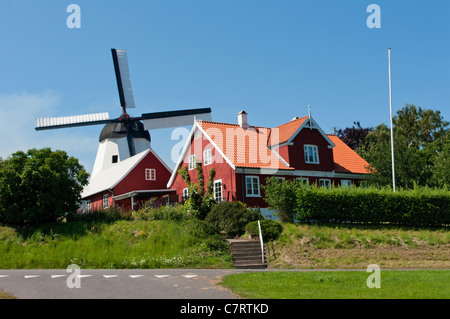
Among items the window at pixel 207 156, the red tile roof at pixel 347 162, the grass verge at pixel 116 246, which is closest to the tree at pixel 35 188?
the grass verge at pixel 116 246

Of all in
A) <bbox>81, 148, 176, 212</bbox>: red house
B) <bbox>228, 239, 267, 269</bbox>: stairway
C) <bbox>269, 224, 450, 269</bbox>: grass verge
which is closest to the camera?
<bbox>228, 239, 267, 269</bbox>: stairway

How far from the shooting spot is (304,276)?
16125mm

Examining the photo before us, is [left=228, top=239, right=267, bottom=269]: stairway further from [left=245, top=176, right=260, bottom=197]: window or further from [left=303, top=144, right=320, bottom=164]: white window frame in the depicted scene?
[left=303, top=144, right=320, bottom=164]: white window frame

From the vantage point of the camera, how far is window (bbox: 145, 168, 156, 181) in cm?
4372

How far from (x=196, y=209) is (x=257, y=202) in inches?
189

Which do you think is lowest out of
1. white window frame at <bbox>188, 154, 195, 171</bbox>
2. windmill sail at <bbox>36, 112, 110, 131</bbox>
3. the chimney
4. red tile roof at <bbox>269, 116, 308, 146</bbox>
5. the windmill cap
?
white window frame at <bbox>188, 154, 195, 171</bbox>

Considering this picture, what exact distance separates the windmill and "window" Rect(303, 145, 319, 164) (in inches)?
625

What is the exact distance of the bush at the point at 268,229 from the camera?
24984mm

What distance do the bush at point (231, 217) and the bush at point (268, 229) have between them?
3.30ft

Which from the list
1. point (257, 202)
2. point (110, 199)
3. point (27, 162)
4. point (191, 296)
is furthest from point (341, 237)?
point (110, 199)

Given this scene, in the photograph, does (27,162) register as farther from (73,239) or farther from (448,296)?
(448,296)

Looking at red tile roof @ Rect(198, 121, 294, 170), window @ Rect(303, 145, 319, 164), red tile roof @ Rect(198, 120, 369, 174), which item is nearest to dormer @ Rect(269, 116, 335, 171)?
window @ Rect(303, 145, 319, 164)

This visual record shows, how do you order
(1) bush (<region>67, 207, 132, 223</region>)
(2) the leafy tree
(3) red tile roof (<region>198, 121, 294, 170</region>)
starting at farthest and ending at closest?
(2) the leafy tree, (3) red tile roof (<region>198, 121, 294, 170</region>), (1) bush (<region>67, 207, 132, 223</region>)

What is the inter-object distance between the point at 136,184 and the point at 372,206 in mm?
21661
